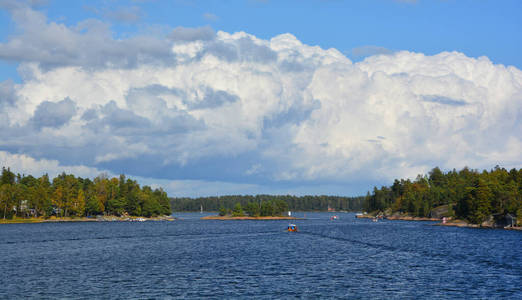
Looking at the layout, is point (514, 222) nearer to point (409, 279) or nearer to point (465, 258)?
point (465, 258)

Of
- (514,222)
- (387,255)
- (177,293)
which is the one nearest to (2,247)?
(177,293)

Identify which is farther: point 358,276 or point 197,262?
point 197,262

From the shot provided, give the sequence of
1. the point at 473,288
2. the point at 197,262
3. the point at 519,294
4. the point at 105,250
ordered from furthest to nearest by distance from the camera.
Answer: the point at 105,250 < the point at 197,262 < the point at 473,288 < the point at 519,294

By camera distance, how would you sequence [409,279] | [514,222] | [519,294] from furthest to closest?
[514,222]
[409,279]
[519,294]

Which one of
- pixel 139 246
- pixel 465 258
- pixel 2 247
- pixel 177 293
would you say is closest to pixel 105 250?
pixel 139 246

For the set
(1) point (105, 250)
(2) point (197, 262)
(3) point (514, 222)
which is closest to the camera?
(2) point (197, 262)

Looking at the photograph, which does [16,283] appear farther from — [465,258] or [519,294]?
[465,258]

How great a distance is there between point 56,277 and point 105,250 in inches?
1628

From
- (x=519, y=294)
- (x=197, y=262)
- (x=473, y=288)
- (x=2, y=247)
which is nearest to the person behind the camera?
(x=519, y=294)

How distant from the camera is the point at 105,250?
11194 cm

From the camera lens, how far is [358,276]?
71.9 m

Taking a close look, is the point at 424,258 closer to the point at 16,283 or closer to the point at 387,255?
the point at 387,255

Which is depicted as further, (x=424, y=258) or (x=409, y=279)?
(x=424, y=258)

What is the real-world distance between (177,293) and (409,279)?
33170 millimetres
